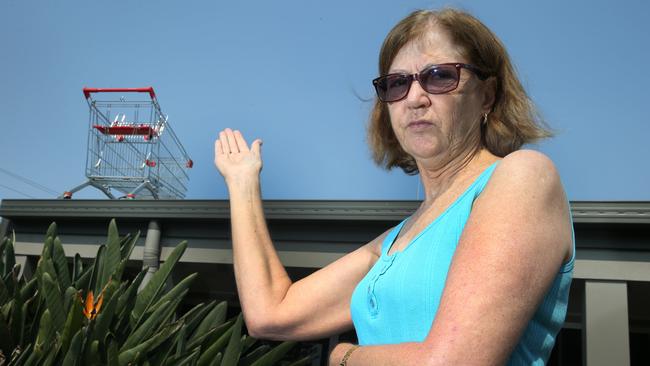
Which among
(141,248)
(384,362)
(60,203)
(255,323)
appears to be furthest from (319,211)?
(384,362)

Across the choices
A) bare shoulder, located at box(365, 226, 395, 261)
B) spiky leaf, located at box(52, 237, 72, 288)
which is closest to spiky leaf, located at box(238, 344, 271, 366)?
spiky leaf, located at box(52, 237, 72, 288)

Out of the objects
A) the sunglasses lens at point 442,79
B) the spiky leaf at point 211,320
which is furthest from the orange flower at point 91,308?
the sunglasses lens at point 442,79

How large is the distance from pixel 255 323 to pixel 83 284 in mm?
2316

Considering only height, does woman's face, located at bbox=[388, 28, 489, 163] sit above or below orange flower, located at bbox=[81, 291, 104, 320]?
above

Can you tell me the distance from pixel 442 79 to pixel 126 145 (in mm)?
8290

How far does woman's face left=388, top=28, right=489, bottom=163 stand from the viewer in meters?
1.37

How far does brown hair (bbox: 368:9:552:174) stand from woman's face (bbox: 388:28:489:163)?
0.09 ft

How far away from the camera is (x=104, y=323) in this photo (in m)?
2.68

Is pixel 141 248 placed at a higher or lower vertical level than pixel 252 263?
lower

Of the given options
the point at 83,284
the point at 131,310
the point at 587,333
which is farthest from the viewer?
the point at 587,333

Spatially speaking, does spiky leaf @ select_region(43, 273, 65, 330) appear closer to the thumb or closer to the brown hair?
the thumb

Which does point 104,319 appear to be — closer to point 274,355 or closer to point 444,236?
point 274,355

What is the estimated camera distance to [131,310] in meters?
3.27

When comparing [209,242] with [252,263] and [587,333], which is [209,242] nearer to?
[587,333]
